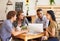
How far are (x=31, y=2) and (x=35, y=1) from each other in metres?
0.17

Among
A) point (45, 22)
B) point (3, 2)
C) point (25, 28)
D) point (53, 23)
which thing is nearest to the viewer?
point (53, 23)

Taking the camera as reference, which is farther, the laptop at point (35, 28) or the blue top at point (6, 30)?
the laptop at point (35, 28)

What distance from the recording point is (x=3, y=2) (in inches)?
283

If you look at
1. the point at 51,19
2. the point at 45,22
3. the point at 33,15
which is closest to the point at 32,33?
the point at 51,19

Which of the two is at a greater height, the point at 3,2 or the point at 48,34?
the point at 3,2

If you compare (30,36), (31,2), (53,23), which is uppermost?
(31,2)

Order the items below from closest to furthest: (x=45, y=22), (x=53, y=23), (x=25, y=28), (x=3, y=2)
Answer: (x=53, y=23), (x=25, y=28), (x=45, y=22), (x=3, y=2)

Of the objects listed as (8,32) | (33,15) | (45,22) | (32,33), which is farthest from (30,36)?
(33,15)

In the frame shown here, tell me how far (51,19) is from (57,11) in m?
3.42

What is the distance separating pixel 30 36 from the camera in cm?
416

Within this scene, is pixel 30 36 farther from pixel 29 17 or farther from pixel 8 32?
pixel 29 17

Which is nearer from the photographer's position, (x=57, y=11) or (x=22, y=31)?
(x=22, y=31)

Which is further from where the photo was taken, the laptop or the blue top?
the laptop

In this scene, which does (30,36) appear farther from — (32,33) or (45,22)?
(45,22)
